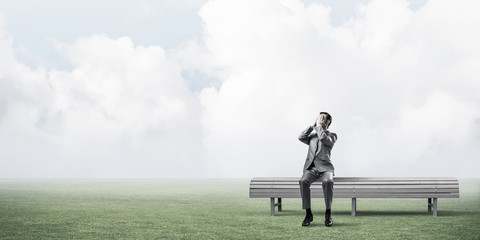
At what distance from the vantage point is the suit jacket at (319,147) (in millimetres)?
9953

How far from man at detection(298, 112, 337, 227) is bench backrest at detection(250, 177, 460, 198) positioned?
1369 millimetres

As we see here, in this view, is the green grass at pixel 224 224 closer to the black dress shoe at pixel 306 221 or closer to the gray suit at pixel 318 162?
the black dress shoe at pixel 306 221

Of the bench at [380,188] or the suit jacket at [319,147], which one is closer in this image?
the suit jacket at [319,147]

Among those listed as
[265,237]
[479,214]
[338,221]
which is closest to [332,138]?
[338,221]

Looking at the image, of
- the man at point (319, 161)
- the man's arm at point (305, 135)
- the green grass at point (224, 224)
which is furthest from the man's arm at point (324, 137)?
the green grass at point (224, 224)

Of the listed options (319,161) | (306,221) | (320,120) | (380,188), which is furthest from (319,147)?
(380,188)

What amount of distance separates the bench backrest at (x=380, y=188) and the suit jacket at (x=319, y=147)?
1436 mm

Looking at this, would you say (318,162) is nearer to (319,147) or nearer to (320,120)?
(319,147)

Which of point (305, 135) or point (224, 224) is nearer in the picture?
point (305, 135)

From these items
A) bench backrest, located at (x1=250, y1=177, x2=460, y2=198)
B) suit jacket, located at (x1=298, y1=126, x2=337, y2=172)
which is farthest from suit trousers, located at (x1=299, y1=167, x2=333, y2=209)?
bench backrest, located at (x1=250, y1=177, x2=460, y2=198)

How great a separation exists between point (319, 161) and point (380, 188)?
212 cm

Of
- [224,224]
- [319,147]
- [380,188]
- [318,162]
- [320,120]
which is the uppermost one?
[320,120]

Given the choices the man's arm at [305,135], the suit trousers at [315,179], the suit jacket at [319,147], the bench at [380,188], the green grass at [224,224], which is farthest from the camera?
the bench at [380,188]

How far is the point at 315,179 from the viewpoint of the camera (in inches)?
401
